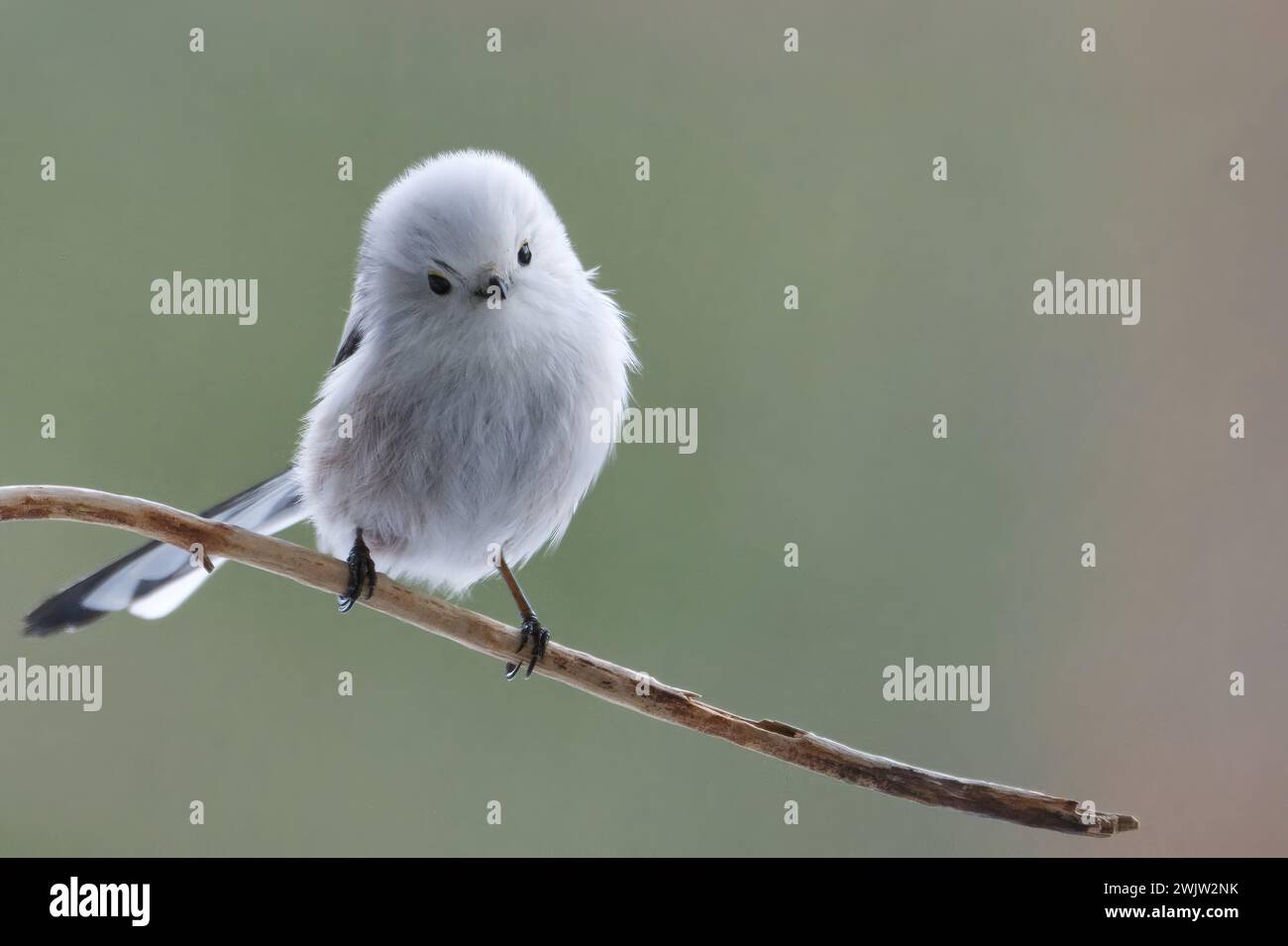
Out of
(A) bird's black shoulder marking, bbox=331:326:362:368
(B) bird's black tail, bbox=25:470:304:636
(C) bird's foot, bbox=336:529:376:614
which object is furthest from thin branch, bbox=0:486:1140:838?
(A) bird's black shoulder marking, bbox=331:326:362:368

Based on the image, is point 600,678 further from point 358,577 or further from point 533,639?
point 358,577

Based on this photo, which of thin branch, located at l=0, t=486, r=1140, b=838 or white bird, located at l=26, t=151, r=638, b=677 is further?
white bird, located at l=26, t=151, r=638, b=677

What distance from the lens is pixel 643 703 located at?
1477mm

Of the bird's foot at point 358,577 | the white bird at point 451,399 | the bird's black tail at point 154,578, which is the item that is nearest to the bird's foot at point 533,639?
the white bird at point 451,399

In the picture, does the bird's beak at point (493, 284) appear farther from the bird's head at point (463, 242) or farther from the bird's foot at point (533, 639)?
the bird's foot at point (533, 639)

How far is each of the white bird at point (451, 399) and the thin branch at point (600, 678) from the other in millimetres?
72

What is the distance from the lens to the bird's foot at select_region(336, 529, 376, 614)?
156 cm

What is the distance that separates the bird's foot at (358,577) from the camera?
156 centimetres

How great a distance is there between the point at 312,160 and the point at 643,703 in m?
1.33

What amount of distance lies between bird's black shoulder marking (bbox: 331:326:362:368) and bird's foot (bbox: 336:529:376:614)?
29 cm

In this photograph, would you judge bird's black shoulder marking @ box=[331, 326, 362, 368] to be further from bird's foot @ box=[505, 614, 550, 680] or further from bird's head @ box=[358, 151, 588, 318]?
bird's foot @ box=[505, 614, 550, 680]

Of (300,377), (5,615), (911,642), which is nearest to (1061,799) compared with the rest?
(911,642)

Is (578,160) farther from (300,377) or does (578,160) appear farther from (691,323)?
(300,377)

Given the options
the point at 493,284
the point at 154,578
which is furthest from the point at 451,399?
the point at 154,578
